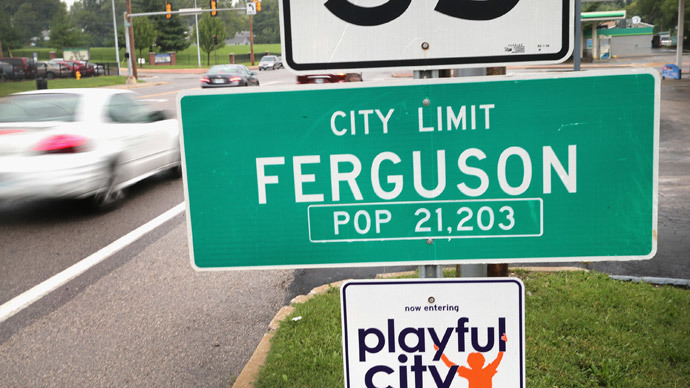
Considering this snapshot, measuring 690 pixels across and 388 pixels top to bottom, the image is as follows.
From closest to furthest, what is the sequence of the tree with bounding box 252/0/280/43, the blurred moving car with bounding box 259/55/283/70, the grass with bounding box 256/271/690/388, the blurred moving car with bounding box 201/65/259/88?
the grass with bounding box 256/271/690/388 → the blurred moving car with bounding box 201/65/259/88 → the blurred moving car with bounding box 259/55/283/70 → the tree with bounding box 252/0/280/43

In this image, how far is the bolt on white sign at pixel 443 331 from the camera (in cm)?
165

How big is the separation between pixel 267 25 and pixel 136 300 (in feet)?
406

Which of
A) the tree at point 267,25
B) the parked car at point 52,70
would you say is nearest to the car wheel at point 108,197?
the parked car at point 52,70

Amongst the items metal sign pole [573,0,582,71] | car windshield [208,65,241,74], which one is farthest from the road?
car windshield [208,65,241,74]

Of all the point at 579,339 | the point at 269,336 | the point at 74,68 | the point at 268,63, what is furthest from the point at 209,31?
the point at 579,339

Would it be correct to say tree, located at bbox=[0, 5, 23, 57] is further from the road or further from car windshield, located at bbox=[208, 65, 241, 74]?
the road

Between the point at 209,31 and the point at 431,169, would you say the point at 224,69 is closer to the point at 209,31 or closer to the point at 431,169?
the point at 431,169

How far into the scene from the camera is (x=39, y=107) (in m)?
8.59

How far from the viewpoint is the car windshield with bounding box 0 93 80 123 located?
27.6 ft

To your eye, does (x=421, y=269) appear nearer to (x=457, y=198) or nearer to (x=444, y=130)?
(x=457, y=198)

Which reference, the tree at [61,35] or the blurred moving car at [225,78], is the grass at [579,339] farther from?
the tree at [61,35]

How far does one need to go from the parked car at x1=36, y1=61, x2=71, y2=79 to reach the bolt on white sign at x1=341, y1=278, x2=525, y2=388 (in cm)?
4969

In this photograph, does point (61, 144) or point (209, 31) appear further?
point (209, 31)

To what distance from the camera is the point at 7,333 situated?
4879 mm
